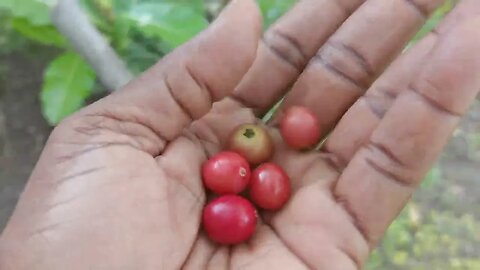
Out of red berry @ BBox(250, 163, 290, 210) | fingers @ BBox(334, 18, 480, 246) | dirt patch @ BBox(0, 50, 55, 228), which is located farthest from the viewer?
dirt patch @ BBox(0, 50, 55, 228)

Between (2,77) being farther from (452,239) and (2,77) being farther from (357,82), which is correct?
(452,239)

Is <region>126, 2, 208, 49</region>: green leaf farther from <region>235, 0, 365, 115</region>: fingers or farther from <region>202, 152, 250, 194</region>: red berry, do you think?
<region>202, 152, 250, 194</region>: red berry

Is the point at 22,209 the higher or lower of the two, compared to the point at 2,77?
higher

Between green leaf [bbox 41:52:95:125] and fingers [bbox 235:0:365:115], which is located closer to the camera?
fingers [bbox 235:0:365:115]

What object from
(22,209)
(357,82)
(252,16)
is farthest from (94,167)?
(357,82)

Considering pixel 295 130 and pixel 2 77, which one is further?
pixel 2 77

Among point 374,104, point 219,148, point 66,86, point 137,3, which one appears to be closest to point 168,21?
point 137,3

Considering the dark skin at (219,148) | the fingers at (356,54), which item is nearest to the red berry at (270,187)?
the dark skin at (219,148)

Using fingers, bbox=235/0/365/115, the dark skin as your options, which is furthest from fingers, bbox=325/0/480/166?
fingers, bbox=235/0/365/115
